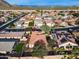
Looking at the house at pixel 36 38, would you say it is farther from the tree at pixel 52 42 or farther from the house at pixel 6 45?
the house at pixel 6 45

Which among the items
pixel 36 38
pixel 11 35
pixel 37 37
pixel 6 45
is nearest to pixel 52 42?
pixel 36 38

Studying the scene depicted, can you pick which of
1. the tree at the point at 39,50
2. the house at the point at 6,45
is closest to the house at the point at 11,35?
the house at the point at 6,45

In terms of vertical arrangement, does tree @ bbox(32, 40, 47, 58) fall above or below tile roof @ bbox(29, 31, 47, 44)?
above

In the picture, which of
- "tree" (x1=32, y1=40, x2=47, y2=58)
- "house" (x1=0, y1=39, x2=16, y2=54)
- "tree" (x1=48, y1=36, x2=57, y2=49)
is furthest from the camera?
"tree" (x1=48, y1=36, x2=57, y2=49)

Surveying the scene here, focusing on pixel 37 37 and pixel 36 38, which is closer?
pixel 36 38

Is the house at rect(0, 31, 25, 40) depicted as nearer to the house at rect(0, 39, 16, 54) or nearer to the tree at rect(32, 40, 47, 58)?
the house at rect(0, 39, 16, 54)

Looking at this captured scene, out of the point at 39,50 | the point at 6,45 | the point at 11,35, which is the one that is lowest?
the point at 11,35

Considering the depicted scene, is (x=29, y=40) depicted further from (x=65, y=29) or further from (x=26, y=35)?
(x=65, y=29)

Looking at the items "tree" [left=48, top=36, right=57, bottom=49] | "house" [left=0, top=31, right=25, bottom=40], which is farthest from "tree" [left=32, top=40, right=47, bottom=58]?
"house" [left=0, top=31, right=25, bottom=40]

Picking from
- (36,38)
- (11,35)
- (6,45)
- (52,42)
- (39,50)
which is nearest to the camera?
(39,50)

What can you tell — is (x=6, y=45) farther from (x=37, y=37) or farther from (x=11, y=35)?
(x=11, y=35)

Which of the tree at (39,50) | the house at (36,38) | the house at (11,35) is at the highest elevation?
the tree at (39,50)
